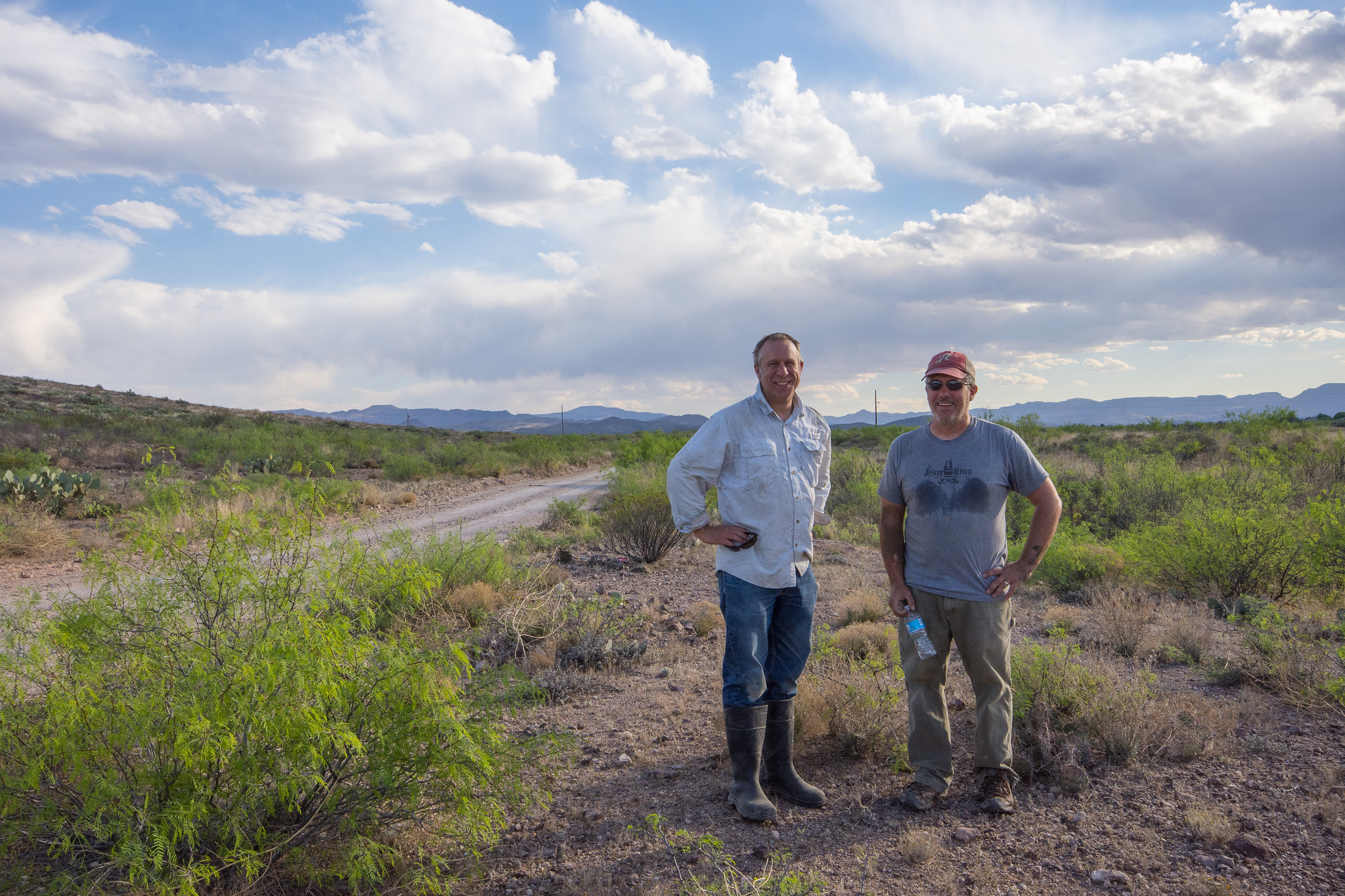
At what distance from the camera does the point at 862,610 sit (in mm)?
7039

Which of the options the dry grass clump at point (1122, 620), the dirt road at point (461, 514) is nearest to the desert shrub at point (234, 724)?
the dirt road at point (461, 514)

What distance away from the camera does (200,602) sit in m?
2.71

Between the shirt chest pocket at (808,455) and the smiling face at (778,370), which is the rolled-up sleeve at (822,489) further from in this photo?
the smiling face at (778,370)

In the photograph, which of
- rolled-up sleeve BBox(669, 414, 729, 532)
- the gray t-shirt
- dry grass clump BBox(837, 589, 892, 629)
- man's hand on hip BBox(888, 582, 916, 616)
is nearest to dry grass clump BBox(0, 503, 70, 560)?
dry grass clump BBox(837, 589, 892, 629)

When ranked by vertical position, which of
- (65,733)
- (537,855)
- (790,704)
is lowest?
(537,855)

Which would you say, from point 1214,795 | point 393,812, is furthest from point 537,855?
point 1214,795

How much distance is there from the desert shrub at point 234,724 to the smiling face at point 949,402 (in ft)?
7.76

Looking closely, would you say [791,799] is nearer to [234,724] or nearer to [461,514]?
[234,724]

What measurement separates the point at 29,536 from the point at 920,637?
11627 mm

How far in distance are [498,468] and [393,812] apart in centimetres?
2198

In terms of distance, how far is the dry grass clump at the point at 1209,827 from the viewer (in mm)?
3223

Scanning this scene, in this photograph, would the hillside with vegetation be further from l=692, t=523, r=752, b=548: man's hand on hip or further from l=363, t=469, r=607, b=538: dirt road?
l=363, t=469, r=607, b=538: dirt road

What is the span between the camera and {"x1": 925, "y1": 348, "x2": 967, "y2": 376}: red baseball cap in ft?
11.4

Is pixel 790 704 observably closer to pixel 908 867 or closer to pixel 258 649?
pixel 908 867
